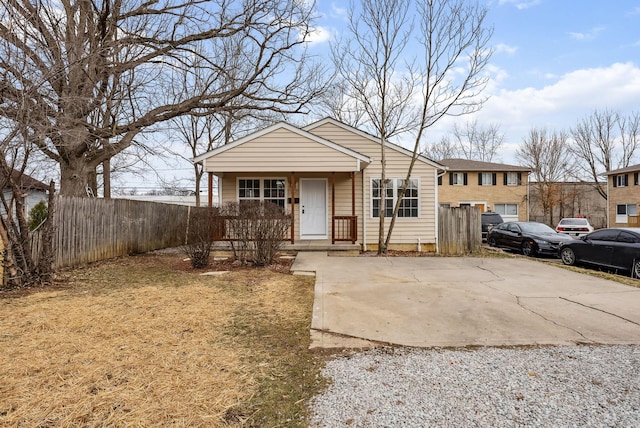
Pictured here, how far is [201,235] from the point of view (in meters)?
8.03

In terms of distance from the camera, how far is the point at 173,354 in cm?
338

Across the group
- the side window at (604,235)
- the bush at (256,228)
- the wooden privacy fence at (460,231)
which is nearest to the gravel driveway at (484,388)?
the bush at (256,228)

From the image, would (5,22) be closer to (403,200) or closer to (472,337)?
(472,337)

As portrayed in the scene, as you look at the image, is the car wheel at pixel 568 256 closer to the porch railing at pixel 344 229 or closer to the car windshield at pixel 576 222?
the porch railing at pixel 344 229

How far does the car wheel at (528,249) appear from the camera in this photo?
41.5 ft

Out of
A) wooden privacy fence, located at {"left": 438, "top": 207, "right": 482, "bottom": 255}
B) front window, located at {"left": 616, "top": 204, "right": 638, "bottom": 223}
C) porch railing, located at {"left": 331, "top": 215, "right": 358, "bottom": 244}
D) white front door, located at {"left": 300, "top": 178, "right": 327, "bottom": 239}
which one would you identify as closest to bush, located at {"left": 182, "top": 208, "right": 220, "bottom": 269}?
porch railing, located at {"left": 331, "top": 215, "right": 358, "bottom": 244}

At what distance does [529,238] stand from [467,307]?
9382mm

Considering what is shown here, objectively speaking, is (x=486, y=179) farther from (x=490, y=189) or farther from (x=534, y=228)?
(x=534, y=228)

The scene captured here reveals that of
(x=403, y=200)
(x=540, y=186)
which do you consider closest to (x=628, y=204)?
(x=540, y=186)

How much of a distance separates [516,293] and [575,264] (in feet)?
20.6

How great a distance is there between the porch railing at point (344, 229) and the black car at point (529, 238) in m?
6.45

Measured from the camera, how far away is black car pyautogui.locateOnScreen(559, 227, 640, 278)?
877 centimetres

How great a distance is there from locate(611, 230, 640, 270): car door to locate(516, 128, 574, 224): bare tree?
2542 centimetres

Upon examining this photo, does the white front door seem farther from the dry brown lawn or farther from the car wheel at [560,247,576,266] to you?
the car wheel at [560,247,576,266]
